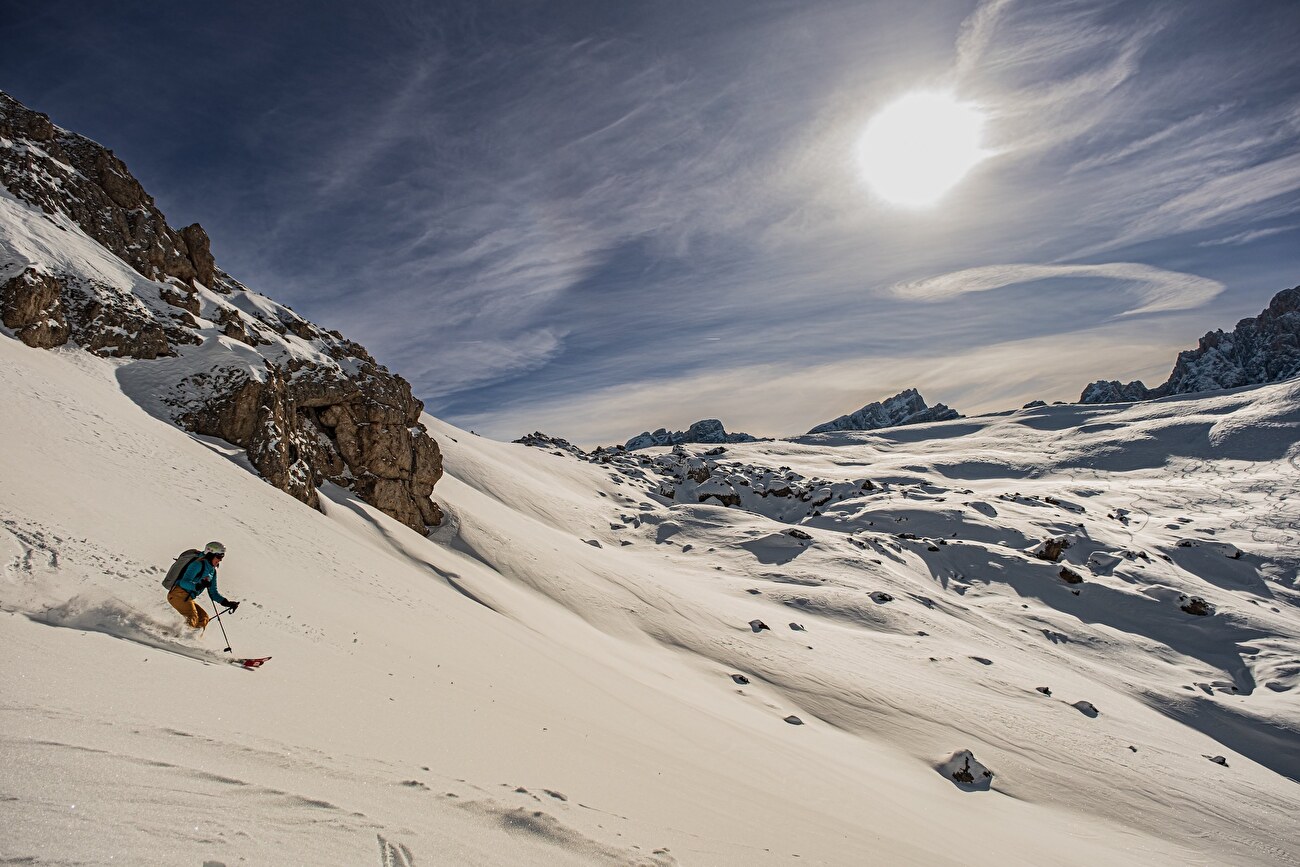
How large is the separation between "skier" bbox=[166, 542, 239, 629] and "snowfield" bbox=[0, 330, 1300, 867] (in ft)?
0.91

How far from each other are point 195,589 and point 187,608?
250 mm

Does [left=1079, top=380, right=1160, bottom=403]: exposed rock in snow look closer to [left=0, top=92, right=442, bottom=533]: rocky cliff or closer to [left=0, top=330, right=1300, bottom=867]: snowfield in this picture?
[left=0, top=330, right=1300, bottom=867]: snowfield

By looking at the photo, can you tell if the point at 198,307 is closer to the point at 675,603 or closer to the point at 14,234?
the point at 14,234

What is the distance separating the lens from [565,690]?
11117 millimetres

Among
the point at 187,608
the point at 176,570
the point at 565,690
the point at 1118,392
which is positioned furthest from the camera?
the point at 1118,392

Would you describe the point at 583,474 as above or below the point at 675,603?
above

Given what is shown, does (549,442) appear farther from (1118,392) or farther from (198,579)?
(1118,392)

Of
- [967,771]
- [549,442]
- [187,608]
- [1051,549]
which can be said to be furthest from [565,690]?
[549,442]

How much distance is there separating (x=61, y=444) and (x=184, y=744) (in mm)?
10211

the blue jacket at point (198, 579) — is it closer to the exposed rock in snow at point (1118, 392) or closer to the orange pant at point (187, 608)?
the orange pant at point (187, 608)

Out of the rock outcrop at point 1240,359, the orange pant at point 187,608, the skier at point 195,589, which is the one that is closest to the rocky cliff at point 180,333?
the skier at point 195,589

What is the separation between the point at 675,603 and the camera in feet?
89.7

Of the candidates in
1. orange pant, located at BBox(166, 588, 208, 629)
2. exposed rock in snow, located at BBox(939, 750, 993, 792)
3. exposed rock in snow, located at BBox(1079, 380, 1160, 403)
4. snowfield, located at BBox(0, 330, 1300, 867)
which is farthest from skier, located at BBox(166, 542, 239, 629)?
exposed rock in snow, located at BBox(1079, 380, 1160, 403)

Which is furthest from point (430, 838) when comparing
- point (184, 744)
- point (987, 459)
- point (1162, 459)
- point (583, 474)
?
point (1162, 459)
